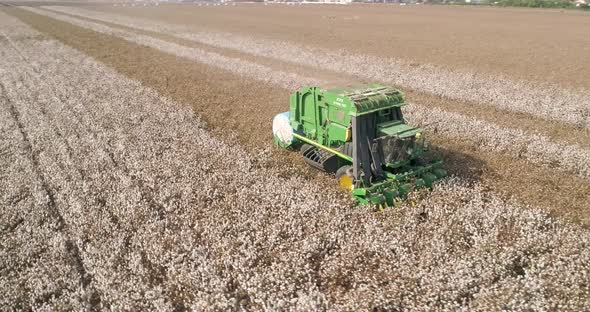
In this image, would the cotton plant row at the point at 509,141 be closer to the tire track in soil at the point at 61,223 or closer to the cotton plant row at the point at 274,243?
the cotton plant row at the point at 274,243

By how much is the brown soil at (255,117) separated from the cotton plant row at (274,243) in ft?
3.43

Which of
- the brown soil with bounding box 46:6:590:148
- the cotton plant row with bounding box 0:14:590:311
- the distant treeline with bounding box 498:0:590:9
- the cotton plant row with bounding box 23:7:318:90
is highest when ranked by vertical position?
the distant treeline with bounding box 498:0:590:9

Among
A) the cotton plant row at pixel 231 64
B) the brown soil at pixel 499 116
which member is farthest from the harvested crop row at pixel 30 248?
the brown soil at pixel 499 116

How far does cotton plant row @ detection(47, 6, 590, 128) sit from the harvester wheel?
10.4 metres

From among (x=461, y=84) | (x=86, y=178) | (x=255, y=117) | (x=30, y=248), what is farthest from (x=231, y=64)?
(x=30, y=248)

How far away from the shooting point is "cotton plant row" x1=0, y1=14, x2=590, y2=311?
20.3 feet

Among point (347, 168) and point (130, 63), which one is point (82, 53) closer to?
point (130, 63)

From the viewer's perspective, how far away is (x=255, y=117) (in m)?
15.1

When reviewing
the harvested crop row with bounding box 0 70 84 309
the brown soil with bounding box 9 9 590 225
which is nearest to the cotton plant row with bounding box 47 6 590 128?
the brown soil with bounding box 9 9 590 225

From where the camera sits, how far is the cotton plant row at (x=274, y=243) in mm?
6199

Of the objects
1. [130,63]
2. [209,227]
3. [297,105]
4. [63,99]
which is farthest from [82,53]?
[209,227]

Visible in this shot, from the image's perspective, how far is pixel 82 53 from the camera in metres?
29.1

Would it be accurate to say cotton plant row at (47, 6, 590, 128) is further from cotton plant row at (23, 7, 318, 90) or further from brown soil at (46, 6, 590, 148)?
cotton plant row at (23, 7, 318, 90)

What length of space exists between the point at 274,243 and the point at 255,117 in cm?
827
